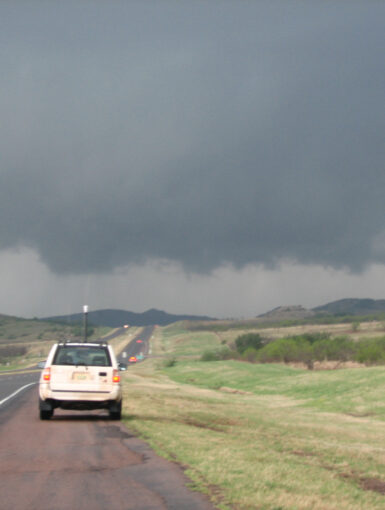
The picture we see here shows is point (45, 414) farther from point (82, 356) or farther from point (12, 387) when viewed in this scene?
point (12, 387)

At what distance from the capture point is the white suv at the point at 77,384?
17.9m

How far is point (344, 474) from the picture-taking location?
35.1ft

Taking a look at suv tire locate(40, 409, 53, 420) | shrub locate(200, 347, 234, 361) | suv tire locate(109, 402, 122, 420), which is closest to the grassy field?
suv tire locate(109, 402, 122, 420)

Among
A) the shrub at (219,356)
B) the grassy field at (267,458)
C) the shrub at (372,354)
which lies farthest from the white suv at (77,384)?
the shrub at (219,356)

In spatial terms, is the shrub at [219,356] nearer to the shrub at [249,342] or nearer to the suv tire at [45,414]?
the shrub at [249,342]

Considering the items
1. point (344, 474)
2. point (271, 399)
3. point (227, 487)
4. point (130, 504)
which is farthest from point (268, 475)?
point (271, 399)

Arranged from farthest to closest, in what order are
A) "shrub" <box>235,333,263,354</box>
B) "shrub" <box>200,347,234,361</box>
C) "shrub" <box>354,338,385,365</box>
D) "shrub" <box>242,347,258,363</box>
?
"shrub" <box>235,333,263,354</box> → "shrub" <box>200,347,234,361</box> → "shrub" <box>242,347,258,363</box> → "shrub" <box>354,338,385,365</box>

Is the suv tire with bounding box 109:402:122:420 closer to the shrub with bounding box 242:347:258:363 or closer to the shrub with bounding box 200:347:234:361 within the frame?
the shrub with bounding box 242:347:258:363

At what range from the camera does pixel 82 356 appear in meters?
18.6

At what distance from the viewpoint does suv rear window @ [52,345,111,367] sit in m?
18.4

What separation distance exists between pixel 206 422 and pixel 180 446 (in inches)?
244

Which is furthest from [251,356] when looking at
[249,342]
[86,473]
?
[86,473]

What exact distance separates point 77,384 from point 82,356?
0.96 m

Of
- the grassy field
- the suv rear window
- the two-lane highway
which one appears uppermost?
the suv rear window
